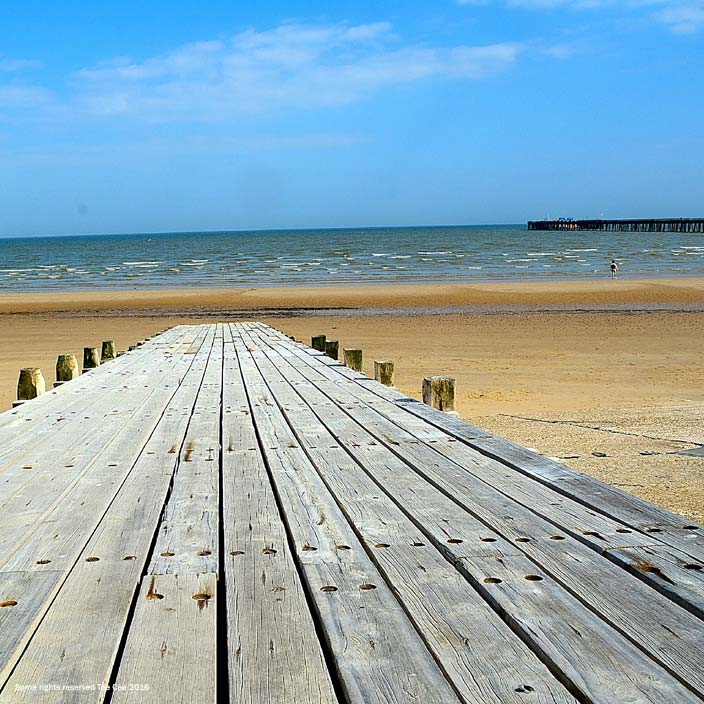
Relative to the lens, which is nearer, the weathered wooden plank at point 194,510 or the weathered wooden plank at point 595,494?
the weathered wooden plank at point 194,510

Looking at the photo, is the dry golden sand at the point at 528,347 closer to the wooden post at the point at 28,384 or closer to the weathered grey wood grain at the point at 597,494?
the weathered grey wood grain at the point at 597,494

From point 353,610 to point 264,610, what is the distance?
0.89ft

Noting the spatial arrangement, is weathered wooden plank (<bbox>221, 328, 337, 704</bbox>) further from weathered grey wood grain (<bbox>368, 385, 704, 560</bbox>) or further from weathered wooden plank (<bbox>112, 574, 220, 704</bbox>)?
weathered grey wood grain (<bbox>368, 385, 704, 560</bbox>)

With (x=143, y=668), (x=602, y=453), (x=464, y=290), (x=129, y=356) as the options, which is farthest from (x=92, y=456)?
(x=464, y=290)

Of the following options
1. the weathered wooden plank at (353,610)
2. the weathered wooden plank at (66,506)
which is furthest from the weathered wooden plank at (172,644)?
the weathered wooden plank at (66,506)

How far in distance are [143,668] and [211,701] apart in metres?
0.27

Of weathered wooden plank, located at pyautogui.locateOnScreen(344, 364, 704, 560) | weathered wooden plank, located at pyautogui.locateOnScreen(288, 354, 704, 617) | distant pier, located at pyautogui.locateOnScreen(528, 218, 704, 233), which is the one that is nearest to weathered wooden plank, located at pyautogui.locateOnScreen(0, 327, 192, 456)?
weathered wooden plank, located at pyautogui.locateOnScreen(288, 354, 704, 617)

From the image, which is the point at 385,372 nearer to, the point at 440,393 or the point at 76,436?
the point at 440,393

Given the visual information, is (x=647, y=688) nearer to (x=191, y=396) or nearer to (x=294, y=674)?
(x=294, y=674)

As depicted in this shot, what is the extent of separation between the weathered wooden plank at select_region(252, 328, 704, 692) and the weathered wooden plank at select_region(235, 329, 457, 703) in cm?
58

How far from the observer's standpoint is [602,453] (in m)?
7.75

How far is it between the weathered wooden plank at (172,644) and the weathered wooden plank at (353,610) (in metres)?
0.34

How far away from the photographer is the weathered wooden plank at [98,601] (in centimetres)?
219

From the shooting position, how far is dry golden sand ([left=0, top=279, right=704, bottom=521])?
8.17 meters
